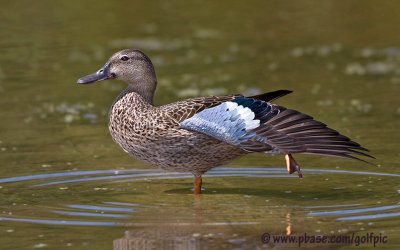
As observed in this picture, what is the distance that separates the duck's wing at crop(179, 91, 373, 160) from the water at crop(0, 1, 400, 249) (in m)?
0.67

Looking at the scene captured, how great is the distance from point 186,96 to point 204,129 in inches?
203

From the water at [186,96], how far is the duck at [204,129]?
0.48 meters

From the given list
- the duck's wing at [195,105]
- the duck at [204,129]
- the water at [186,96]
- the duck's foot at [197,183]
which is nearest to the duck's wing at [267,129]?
the duck at [204,129]

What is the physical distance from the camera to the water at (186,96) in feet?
27.8

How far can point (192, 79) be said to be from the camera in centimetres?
1554

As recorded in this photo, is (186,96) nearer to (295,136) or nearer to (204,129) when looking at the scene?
(204,129)

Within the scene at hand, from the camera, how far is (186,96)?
46.9 ft

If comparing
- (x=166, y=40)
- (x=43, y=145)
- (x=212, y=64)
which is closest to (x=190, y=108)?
(x=43, y=145)

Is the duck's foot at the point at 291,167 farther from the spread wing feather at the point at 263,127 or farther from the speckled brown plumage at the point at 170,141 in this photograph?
the speckled brown plumage at the point at 170,141

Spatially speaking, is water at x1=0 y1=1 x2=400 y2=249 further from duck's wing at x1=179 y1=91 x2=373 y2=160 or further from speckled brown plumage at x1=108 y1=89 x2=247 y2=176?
duck's wing at x1=179 y1=91 x2=373 y2=160

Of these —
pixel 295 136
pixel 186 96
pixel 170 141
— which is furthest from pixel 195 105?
pixel 186 96

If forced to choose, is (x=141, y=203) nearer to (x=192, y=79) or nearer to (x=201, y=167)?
(x=201, y=167)

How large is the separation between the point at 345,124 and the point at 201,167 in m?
3.32

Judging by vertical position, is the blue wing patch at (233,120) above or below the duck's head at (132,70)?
below
